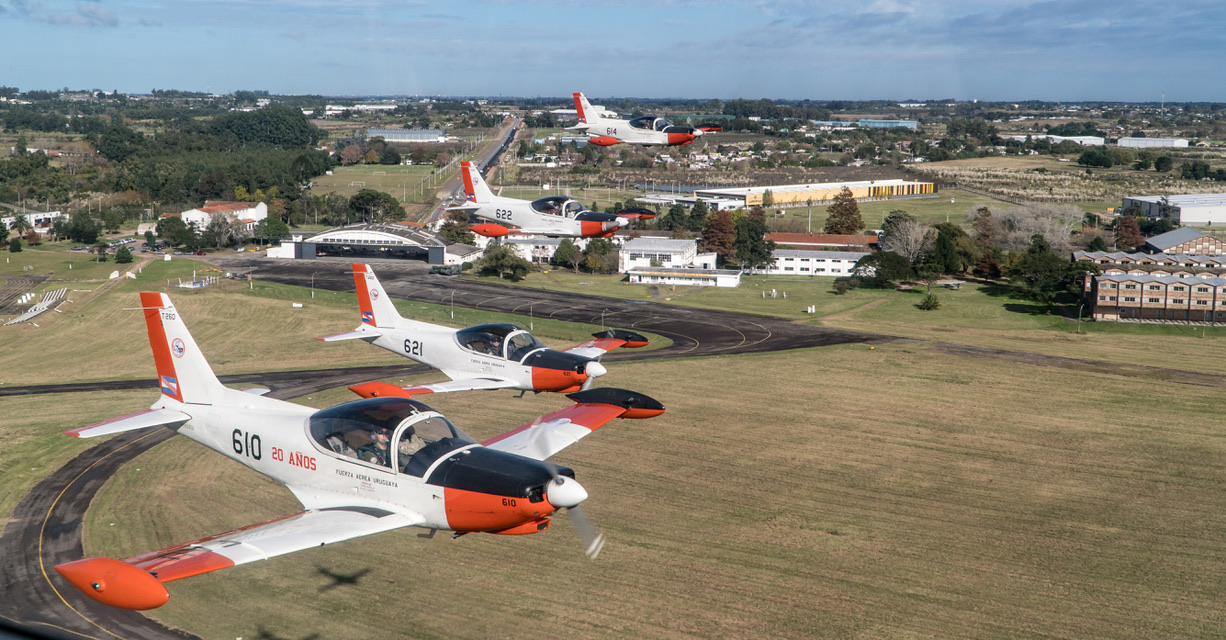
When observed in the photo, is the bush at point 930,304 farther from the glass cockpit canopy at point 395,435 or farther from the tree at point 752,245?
the glass cockpit canopy at point 395,435

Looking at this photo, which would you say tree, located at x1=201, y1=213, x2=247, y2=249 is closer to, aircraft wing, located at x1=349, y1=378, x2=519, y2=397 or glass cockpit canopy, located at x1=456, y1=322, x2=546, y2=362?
glass cockpit canopy, located at x1=456, y1=322, x2=546, y2=362

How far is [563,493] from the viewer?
17672 millimetres

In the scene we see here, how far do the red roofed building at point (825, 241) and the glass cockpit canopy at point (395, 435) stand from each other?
9428cm

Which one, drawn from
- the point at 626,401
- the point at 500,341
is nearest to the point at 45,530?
the point at 500,341

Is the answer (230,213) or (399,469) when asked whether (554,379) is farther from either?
(230,213)

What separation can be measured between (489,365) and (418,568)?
7470 millimetres

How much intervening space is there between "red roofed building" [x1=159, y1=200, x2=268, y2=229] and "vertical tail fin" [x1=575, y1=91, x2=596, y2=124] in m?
88.1

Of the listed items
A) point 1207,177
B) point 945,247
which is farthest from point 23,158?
point 1207,177

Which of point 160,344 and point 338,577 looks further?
point 338,577

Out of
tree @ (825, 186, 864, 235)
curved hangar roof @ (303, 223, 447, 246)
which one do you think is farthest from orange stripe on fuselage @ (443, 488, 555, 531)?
tree @ (825, 186, 864, 235)

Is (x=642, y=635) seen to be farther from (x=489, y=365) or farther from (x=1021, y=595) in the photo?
(x=1021, y=595)

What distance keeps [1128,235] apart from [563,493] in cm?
12006

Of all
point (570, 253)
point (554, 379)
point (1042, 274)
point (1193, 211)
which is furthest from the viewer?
point (1193, 211)

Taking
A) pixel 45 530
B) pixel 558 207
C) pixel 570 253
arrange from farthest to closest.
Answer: pixel 570 253 < pixel 558 207 < pixel 45 530
